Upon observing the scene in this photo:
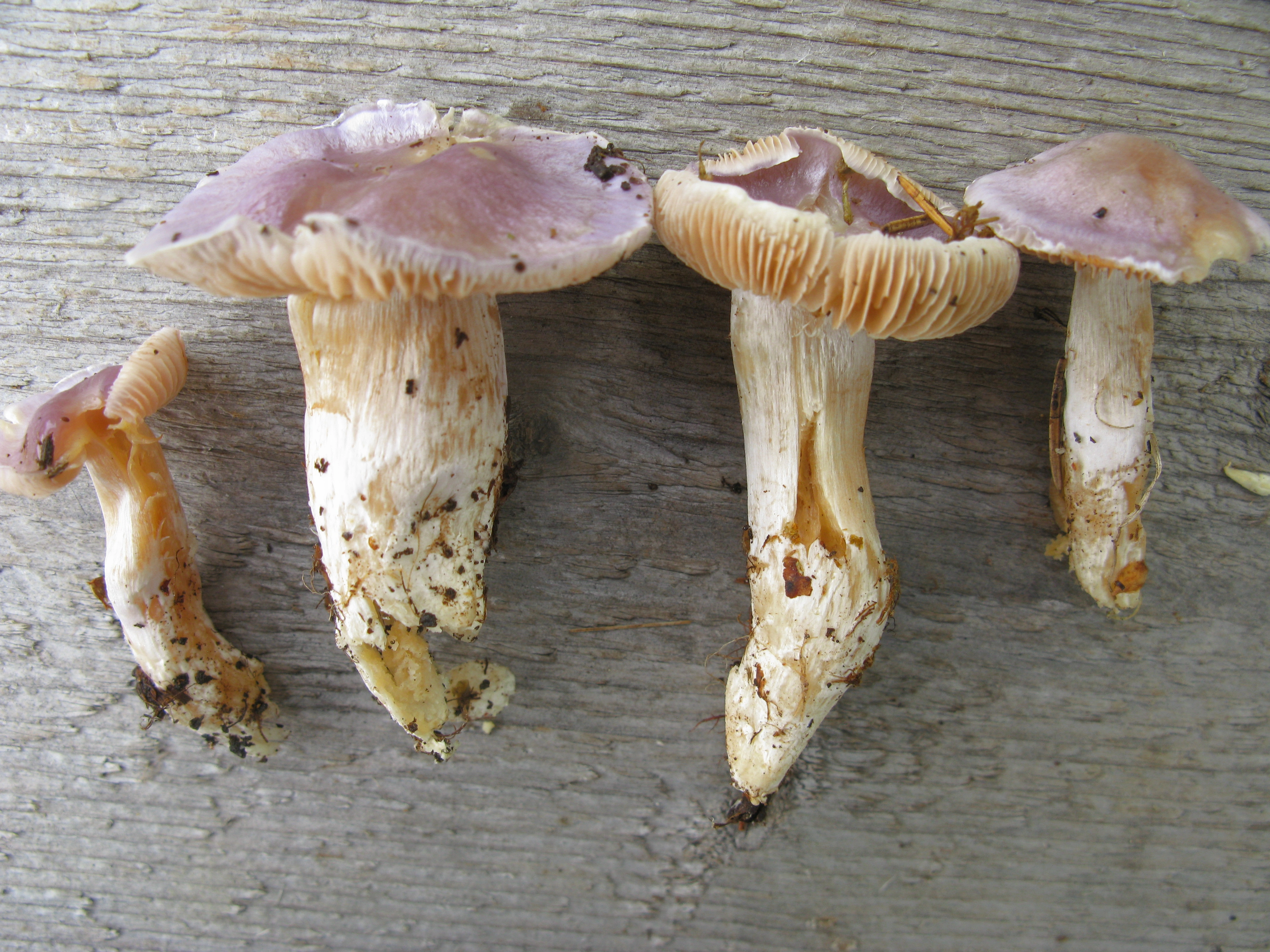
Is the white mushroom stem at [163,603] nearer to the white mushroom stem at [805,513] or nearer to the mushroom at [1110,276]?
the white mushroom stem at [805,513]

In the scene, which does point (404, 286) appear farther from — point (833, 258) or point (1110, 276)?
point (1110, 276)

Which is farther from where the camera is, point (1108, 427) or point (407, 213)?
point (1108, 427)

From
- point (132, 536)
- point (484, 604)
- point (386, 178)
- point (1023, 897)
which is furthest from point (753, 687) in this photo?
point (132, 536)

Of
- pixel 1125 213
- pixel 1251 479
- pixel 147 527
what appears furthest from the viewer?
pixel 1251 479

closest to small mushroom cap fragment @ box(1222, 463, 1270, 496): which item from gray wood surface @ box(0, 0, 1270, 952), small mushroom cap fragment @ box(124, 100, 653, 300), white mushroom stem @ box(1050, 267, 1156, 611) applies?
gray wood surface @ box(0, 0, 1270, 952)

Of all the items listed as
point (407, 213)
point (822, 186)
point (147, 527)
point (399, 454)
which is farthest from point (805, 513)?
point (147, 527)

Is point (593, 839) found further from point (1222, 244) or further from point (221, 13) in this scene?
point (221, 13)

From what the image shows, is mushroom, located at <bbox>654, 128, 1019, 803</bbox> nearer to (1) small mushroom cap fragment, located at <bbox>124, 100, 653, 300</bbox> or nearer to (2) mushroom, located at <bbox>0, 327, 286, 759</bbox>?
(1) small mushroom cap fragment, located at <bbox>124, 100, 653, 300</bbox>
